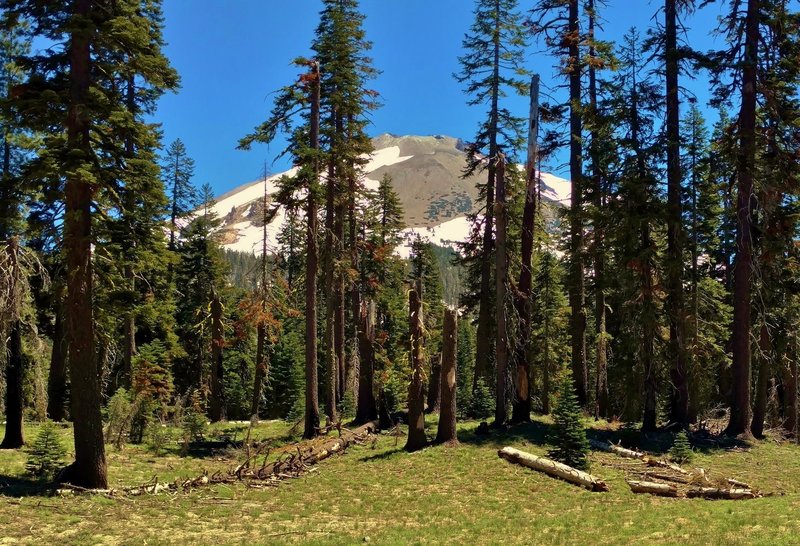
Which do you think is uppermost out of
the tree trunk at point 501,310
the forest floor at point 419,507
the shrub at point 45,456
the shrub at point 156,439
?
the tree trunk at point 501,310

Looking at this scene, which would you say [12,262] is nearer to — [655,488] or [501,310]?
[501,310]

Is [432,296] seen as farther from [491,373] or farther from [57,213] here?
[57,213]

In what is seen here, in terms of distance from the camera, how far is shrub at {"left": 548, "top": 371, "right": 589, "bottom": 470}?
47.4 feet

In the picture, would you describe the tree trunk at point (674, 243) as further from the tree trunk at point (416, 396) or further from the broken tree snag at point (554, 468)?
the tree trunk at point (416, 396)

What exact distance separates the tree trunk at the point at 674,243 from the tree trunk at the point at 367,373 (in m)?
→ 11.0

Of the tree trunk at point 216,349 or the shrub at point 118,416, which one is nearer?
the shrub at point 118,416

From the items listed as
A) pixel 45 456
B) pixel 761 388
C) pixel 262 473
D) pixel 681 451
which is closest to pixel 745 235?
pixel 761 388

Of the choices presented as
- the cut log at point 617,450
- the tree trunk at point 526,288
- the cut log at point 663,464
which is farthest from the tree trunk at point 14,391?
the cut log at point 663,464

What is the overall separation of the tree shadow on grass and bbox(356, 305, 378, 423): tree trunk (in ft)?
39.3

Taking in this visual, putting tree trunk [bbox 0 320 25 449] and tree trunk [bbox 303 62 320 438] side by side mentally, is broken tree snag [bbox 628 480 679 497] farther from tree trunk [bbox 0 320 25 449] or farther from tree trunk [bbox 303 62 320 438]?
tree trunk [bbox 0 320 25 449]

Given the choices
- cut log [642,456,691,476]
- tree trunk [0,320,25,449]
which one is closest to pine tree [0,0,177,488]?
tree trunk [0,320,25,449]

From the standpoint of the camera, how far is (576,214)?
20266 mm

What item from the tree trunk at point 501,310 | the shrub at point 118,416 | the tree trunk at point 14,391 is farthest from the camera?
the tree trunk at point 501,310

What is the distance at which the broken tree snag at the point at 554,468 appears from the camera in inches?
516
